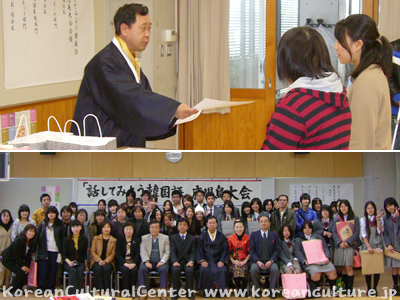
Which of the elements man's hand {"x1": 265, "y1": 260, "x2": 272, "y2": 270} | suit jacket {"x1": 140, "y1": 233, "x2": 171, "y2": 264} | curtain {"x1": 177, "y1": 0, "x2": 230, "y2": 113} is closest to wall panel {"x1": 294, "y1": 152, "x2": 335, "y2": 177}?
man's hand {"x1": 265, "y1": 260, "x2": 272, "y2": 270}

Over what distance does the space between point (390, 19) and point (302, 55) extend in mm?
2318

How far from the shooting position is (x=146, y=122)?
151 centimetres

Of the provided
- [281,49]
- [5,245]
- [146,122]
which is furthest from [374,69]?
[5,245]

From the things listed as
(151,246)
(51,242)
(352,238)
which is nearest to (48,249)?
Result: (51,242)

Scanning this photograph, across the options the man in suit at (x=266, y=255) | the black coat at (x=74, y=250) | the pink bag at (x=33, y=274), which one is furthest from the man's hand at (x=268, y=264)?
the pink bag at (x=33, y=274)

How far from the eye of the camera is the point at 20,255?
110 centimetres

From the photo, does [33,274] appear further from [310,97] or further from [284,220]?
[310,97]

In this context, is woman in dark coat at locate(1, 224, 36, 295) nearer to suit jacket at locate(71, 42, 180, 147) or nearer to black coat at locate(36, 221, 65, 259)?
black coat at locate(36, 221, 65, 259)

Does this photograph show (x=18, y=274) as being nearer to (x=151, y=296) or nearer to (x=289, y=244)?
(x=151, y=296)

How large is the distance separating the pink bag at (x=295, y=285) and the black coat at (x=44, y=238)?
538 mm

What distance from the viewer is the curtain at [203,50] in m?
3.73

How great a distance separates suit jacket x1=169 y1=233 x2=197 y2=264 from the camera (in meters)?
1.09

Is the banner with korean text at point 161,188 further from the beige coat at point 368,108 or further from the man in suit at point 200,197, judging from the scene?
the beige coat at point 368,108

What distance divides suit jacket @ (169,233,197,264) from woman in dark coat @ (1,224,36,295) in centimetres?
34
